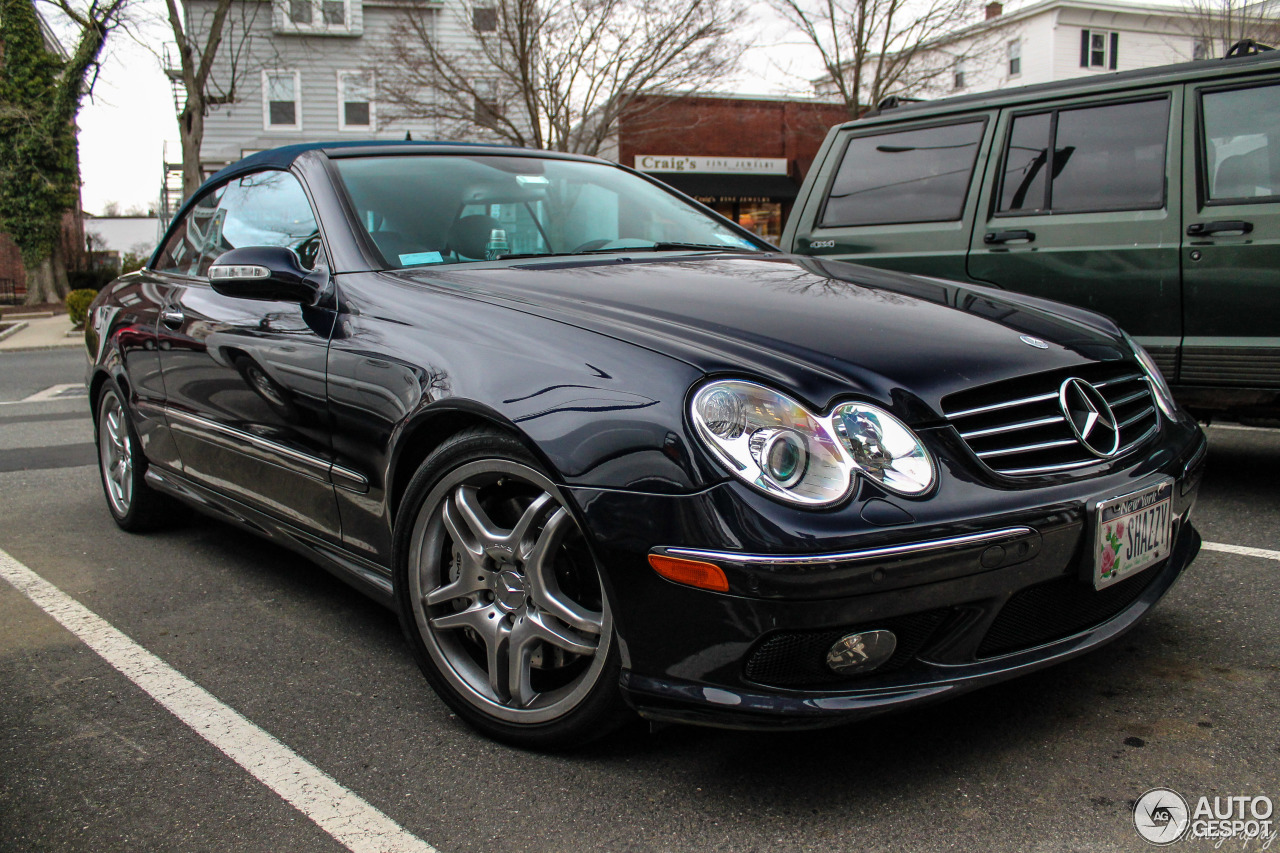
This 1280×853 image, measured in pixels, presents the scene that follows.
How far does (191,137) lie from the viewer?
20688 mm

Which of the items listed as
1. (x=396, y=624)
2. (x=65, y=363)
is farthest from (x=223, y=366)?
(x=65, y=363)

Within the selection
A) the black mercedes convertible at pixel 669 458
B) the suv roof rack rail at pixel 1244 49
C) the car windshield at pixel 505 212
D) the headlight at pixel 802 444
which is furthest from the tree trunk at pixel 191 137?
the headlight at pixel 802 444

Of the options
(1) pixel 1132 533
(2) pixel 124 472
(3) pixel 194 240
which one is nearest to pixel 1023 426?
(1) pixel 1132 533

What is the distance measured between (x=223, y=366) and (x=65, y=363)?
12.1m

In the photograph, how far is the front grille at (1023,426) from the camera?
2180 mm

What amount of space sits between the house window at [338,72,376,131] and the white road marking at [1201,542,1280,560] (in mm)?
25568

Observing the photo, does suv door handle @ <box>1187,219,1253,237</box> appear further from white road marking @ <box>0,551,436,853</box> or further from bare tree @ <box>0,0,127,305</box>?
bare tree @ <box>0,0,127,305</box>

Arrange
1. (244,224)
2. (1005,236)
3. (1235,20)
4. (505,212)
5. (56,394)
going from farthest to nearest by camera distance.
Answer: (1235,20)
(56,394)
(1005,236)
(244,224)
(505,212)

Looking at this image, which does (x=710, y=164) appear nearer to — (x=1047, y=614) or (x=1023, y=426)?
(x=1023, y=426)

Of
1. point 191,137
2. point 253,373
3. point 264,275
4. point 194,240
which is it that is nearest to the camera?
point 264,275

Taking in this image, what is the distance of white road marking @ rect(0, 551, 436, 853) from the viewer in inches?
82.6

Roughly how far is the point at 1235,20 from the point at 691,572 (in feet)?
70.7

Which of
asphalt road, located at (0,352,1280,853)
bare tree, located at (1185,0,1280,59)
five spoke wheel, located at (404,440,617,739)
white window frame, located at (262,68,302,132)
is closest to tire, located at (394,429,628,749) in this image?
five spoke wheel, located at (404,440,617,739)

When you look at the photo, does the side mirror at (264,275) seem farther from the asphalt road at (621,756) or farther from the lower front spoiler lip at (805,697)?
the lower front spoiler lip at (805,697)
